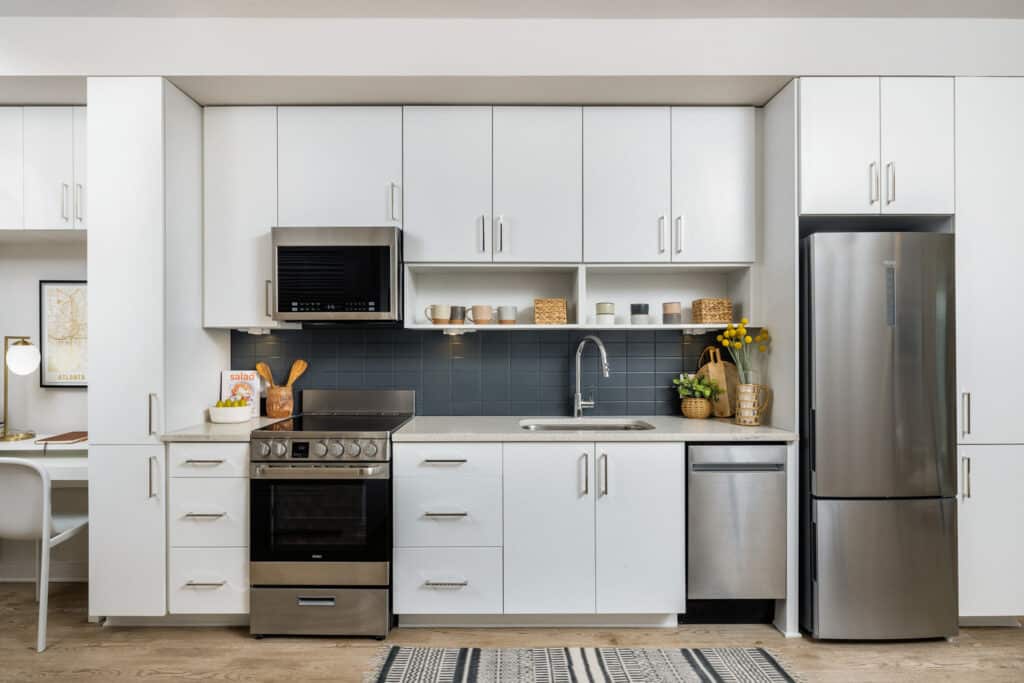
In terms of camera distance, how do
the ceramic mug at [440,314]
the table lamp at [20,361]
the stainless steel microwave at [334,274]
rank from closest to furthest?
the stainless steel microwave at [334,274] < the ceramic mug at [440,314] < the table lamp at [20,361]

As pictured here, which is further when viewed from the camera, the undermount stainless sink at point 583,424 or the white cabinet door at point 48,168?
the undermount stainless sink at point 583,424

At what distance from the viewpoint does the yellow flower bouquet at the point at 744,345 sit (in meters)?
2.83

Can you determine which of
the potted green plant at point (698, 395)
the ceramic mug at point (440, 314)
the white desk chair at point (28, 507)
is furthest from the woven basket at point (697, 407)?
the white desk chair at point (28, 507)

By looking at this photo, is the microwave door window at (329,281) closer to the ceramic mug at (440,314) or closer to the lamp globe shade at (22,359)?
the ceramic mug at (440,314)

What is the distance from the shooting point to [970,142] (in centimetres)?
260

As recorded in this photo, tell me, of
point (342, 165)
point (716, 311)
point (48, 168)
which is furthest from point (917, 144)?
point (48, 168)

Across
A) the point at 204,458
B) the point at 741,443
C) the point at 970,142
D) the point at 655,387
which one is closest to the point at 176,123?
the point at 204,458

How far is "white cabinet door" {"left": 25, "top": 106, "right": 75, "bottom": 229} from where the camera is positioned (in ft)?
9.18

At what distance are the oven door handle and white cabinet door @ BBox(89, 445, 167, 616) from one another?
0.47 meters

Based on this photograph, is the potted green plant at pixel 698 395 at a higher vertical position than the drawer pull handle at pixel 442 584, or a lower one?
higher

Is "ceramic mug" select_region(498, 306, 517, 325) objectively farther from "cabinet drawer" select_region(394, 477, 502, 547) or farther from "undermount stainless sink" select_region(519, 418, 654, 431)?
"cabinet drawer" select_region(394, 477, 502, 547)

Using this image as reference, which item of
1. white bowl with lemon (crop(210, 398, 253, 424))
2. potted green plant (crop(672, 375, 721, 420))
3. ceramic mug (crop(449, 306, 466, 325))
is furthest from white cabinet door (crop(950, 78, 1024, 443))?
white bowl with lemon (crop(210, 398, 253, 424))

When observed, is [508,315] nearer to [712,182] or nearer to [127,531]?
[712,182]

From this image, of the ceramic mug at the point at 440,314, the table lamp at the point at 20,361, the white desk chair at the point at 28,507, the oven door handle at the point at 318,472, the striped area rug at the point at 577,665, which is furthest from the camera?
the table lamp at the point at 20,361
